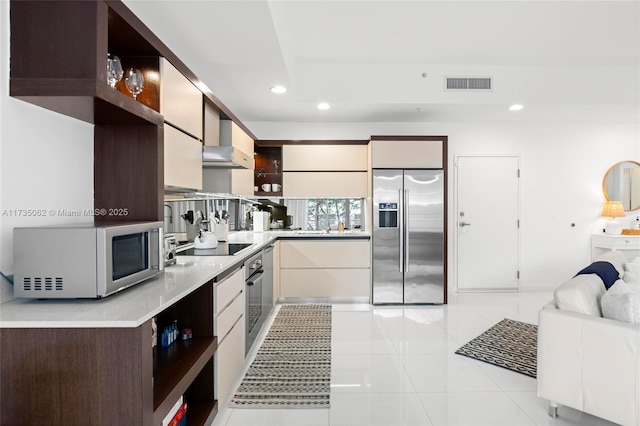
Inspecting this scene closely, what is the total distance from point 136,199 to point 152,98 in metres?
0.63

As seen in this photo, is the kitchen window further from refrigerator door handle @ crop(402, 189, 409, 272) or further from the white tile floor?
the white tile floor

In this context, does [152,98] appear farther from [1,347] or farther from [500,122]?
[500,122]

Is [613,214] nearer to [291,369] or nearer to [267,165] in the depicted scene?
[267,165]

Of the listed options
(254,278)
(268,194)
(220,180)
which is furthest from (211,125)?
(268,194)

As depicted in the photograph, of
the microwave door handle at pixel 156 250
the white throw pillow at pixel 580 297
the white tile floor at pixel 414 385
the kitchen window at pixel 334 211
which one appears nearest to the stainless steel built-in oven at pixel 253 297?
the white tile floor at pixel 414 385

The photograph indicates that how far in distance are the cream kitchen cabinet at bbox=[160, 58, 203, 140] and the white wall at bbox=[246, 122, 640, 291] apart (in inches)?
92.1

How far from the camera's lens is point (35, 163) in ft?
5.50

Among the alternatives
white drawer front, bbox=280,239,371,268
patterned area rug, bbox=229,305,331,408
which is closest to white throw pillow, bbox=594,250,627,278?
white drawer front, bbox=280,239,371,268

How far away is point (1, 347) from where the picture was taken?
1250 millimetres

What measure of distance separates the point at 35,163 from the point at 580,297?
2941 mm

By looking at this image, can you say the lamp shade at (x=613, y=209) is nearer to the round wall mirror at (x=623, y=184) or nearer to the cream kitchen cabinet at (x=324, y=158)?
the round wall mirror at (x=623, y=184)

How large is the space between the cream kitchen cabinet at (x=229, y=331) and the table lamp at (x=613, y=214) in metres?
5.18

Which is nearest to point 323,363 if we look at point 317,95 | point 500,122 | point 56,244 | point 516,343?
point 516,343

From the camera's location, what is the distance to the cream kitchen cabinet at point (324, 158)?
4887 millimetres
